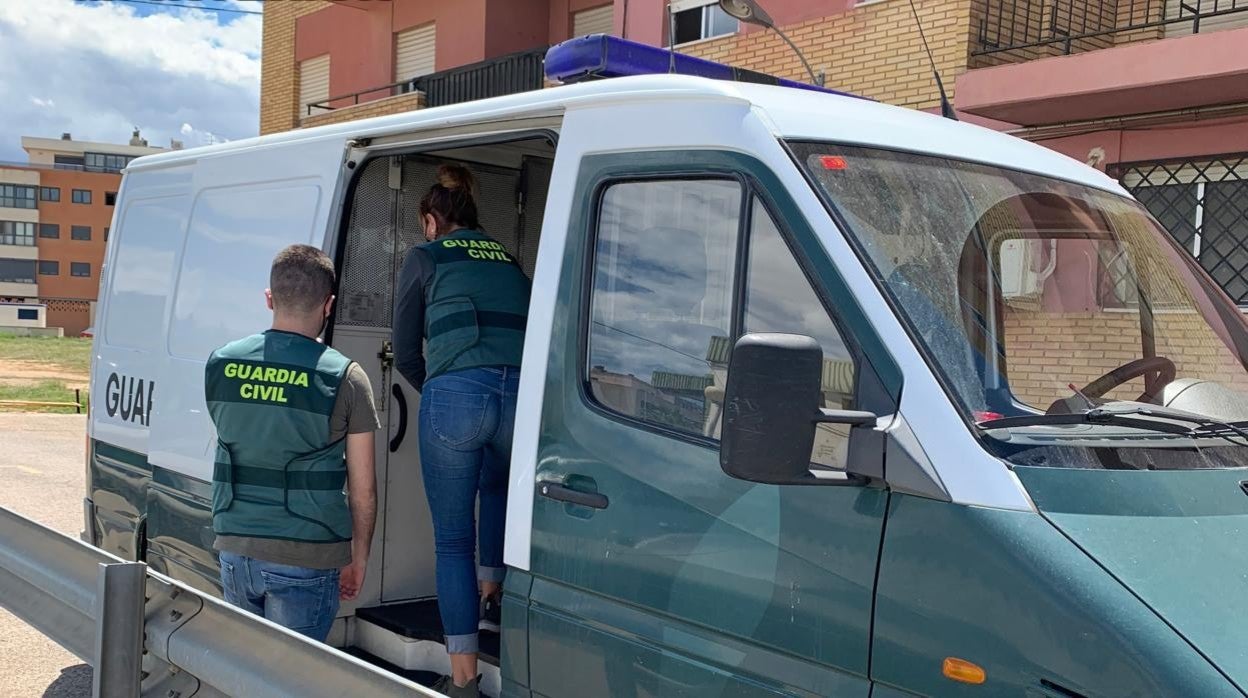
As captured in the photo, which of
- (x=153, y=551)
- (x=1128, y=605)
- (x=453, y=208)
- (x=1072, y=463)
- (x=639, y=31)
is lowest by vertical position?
(x=153, y=551)

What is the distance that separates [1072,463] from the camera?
2453 mm

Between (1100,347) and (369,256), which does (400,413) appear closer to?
(369,256)

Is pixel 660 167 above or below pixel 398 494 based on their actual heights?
above

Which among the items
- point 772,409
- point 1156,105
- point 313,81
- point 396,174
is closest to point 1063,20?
point 1156,105

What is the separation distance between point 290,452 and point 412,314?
78 centimetres

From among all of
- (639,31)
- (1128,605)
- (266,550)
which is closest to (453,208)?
(266,550)

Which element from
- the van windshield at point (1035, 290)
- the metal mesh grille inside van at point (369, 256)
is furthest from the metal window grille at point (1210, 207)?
the metal mesh grille inside van at point (369, 256)

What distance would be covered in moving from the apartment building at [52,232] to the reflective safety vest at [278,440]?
92495mm

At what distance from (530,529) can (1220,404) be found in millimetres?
1831

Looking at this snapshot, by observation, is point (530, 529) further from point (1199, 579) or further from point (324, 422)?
point (1199, 579)

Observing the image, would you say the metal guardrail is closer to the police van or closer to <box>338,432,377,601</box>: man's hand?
<box>338,432,377,601</box>: man's hand

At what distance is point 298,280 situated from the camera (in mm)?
3598

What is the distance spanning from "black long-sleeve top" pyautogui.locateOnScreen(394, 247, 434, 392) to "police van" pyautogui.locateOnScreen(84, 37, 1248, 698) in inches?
15.8

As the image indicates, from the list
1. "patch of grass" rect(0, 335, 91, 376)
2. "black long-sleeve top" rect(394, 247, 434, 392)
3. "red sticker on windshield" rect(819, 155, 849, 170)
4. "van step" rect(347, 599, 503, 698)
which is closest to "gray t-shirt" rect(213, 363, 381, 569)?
"black long-sleeve top" rect(394, 247, 434, 392)
